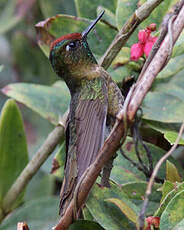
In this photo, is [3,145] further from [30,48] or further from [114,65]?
[30,48]

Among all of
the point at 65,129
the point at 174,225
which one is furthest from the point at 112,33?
the point at 174,225

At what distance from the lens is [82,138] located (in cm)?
209

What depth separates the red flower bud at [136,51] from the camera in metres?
1.97

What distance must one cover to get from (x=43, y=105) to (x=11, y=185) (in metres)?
0.40

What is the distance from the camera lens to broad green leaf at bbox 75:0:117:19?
90.5 inches

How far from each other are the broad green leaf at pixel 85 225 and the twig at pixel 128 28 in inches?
27.1

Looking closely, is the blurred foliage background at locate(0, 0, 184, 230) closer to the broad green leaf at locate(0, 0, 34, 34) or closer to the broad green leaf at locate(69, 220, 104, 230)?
the broad green leaf at locate(69, 220, 104, 230)

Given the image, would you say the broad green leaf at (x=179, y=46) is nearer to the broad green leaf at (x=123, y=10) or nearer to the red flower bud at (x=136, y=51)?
the red flower bud at (x=136, y=51)

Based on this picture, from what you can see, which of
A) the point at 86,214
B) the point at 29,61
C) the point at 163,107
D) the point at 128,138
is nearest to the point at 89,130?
the point at 128,138

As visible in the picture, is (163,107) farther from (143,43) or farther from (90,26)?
(90,26)

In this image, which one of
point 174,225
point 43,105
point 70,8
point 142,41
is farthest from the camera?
point 70,8

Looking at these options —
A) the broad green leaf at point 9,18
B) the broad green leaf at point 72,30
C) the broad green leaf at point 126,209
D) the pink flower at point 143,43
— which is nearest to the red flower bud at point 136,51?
the pink flower at point 143,43

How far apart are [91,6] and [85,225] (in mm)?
1081

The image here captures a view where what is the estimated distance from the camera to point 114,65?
88.3 inches
